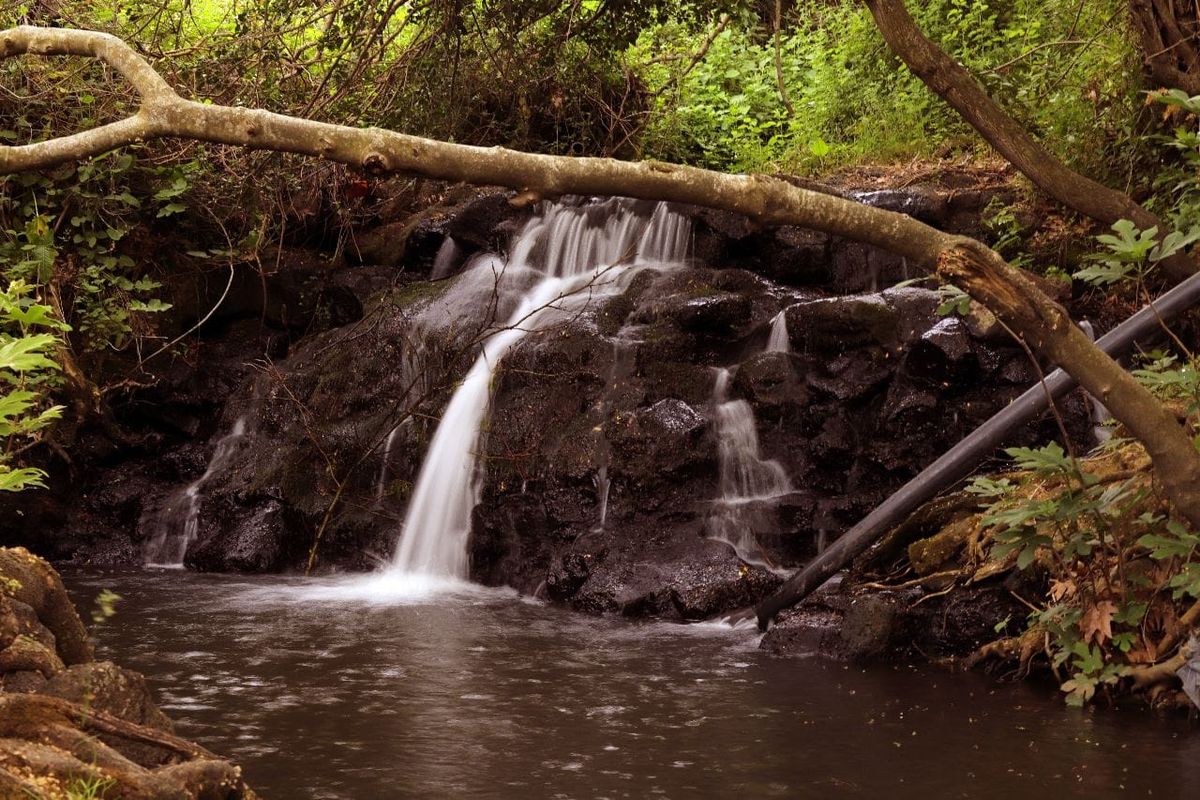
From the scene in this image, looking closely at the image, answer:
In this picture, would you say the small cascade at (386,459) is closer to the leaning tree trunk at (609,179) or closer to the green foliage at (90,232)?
the green foliage at (90,232)

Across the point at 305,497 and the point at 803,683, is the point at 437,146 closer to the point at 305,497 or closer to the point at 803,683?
the point at 803,683

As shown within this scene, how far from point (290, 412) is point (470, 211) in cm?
290

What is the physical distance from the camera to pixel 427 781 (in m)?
4.57

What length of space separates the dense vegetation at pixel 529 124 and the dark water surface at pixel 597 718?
0.73 meters

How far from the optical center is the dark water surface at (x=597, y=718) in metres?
4.55

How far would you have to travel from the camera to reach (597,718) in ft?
17.6

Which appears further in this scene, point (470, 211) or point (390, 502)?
point (470, 211)

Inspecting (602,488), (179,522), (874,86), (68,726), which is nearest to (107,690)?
(68,726)

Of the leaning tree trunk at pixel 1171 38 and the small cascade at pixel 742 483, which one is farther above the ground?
the leaning tree trunk at pixel 1171 38

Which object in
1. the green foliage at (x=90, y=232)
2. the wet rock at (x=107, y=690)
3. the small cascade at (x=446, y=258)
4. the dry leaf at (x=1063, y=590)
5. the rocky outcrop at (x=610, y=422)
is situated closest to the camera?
the wet rock at (x=107, y=690)

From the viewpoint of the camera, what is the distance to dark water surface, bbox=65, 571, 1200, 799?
4.55 metres

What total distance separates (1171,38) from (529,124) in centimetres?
679

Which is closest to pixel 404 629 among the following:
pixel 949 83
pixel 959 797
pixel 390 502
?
pixel 390 502

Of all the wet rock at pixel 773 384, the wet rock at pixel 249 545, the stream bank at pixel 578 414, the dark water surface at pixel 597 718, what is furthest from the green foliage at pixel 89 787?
the wet rock at pixel 249 545
